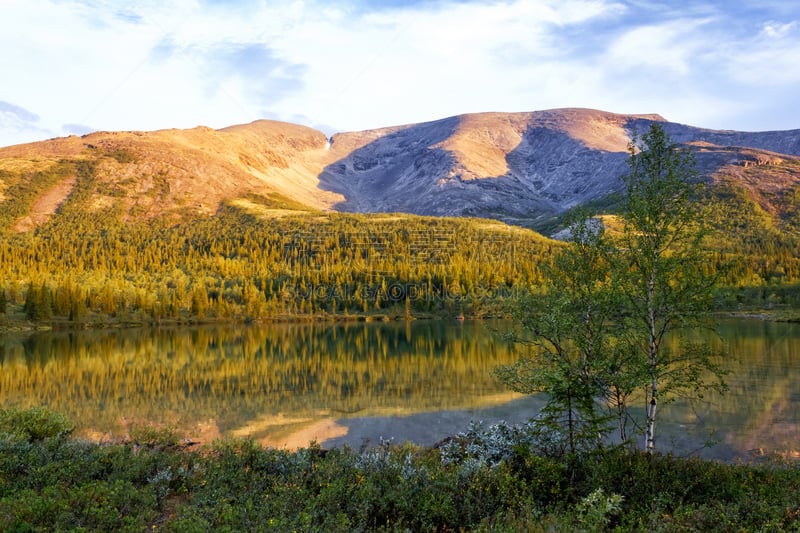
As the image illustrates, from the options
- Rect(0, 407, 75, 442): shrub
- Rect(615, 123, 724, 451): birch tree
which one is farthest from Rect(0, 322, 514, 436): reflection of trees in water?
Rect(615, 123, 724, 451): birch tree

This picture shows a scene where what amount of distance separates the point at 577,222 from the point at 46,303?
5941 inches

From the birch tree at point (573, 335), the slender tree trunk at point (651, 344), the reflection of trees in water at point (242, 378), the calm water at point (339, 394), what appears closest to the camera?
the birch tree at point (573, 335)

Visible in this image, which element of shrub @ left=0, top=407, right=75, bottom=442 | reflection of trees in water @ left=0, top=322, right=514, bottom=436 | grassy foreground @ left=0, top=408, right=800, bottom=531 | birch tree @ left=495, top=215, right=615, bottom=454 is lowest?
reflection of trees in water @ left=0, top=322, right=514, bottom=436

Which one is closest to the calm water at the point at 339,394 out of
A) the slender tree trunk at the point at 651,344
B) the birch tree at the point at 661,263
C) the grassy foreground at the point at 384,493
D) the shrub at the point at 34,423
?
the slender tree trunk at the point at 651,344

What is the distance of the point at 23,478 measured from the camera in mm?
13648

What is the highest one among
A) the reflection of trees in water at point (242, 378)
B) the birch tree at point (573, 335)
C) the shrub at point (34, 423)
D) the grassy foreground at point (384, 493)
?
the birch tree at point (573, 335)

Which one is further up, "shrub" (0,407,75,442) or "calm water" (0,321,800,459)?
"shrub" (0,407,75,442)

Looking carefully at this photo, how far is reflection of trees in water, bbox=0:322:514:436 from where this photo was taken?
37594 millimetres

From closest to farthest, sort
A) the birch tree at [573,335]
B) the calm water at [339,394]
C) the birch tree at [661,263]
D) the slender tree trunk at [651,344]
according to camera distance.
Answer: the birch tree at [573,335] → the birch tree at [661,263] → the slender tree trunk at [651,344] → the calm water at [339,394]

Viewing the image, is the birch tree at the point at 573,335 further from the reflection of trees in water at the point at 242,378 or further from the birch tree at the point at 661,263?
the reflection of trees in water at the point at 242,378

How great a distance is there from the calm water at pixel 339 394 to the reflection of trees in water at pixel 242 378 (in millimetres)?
155

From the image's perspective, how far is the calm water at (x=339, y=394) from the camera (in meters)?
29.7

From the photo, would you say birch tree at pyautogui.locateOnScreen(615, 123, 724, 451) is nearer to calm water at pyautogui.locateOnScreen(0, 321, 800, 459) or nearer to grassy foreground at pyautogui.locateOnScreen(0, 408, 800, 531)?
calm water at pyautogui.locateOnScreen(0, 321, 800, 459)

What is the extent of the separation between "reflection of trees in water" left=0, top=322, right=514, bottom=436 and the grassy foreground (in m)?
18.2
